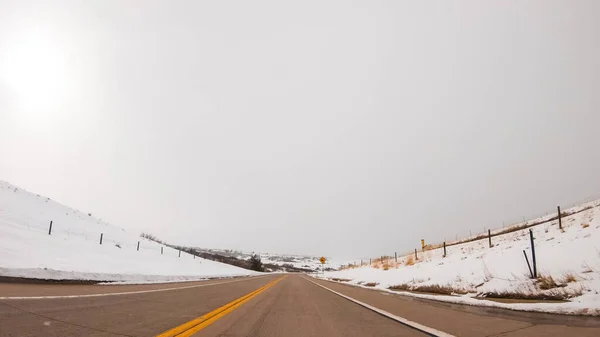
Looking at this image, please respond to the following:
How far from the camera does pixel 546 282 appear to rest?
1024 cm

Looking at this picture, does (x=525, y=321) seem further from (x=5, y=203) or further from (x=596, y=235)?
(x=5, y=203)

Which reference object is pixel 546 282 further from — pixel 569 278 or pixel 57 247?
pixel 57 247

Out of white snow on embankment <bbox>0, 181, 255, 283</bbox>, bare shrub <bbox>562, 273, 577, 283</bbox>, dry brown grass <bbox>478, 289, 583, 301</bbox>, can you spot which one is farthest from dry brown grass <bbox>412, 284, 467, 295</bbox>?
white snow on embankment <bbox>0, 181, 255, 283</bbox>

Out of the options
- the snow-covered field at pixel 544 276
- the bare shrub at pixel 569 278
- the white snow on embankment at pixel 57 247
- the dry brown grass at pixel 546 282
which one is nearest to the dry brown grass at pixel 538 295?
the snow-covered field at pixel 544 276

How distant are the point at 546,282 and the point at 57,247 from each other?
95.1 feet

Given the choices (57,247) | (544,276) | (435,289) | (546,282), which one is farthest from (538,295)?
(57,247)

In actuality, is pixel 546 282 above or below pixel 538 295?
above

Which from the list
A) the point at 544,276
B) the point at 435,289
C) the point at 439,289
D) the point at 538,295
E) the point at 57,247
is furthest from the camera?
the point at 57,247

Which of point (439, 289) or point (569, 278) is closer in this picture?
point (569, 278)

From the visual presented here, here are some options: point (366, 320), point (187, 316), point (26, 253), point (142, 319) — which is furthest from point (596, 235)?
point (26, 253)

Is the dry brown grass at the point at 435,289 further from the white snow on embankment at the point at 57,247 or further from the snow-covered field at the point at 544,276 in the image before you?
the white snow on embankment at the point at 57,247

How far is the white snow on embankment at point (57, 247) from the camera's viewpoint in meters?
16.3

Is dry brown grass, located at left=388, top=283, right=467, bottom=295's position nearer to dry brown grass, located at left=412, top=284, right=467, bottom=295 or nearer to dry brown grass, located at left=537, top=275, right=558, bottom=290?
dry brown grass, located at left=412, top=284, right=467, bottom=295

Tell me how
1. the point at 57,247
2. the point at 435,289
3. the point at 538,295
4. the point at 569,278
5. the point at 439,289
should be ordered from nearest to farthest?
1. the point at 538,295
2. the point at 569,278
3. the point at 439,289
4. the point at 435,289
5. the point at 57,247
